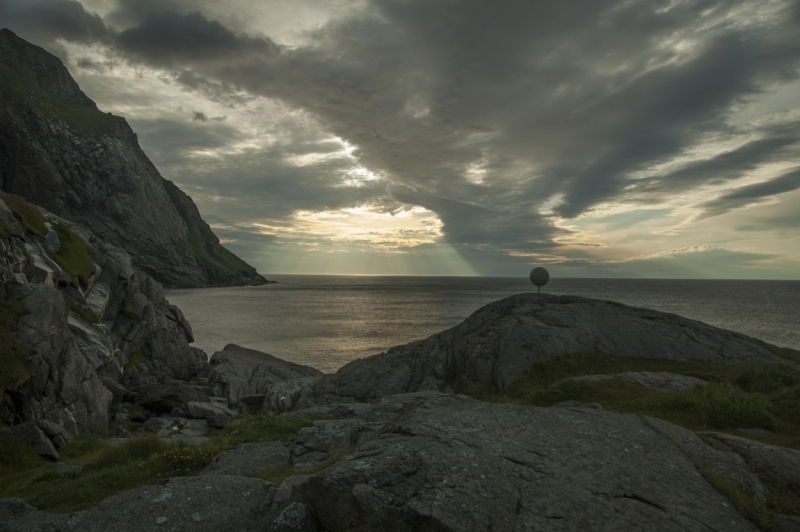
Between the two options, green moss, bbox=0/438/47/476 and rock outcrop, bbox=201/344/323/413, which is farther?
rock outcrop, bbox=201/344/323/413

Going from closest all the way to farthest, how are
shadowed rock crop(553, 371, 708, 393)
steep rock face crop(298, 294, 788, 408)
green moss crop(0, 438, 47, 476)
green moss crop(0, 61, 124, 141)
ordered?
green moss crop(0, 438, 47, 476) < shadowed rock crop(553, 371, 708, 393) < steep rock face crop(298, 294, 788, 408) < green moss crop(0, 61, 124, 141)

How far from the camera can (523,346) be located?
843 inches

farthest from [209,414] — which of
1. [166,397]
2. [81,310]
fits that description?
[81,310]

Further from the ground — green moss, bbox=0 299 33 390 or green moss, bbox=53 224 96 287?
green moss, bbox=53 224 96 287

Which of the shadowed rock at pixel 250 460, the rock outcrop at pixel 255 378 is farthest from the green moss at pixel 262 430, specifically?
the rock outcrop at pixel 255 378

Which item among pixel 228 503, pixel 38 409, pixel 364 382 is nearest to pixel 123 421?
pixel 38 409

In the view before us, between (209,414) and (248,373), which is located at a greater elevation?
(209,414)

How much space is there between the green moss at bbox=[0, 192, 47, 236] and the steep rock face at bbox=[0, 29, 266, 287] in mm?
129031

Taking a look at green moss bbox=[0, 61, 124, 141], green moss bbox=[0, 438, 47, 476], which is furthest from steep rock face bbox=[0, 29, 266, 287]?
green moss bbox=[0, 438, 47, 476]

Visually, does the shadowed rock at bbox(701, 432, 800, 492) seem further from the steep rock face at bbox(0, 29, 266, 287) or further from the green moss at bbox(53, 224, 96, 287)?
the steep rock face at bbox(0, 29, 266, 287)

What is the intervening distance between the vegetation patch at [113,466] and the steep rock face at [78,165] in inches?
6355

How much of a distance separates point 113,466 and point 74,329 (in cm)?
2234

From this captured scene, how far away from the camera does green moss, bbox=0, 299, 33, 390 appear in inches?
748

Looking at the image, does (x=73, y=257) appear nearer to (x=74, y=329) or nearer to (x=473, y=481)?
(x=74, y=329)
